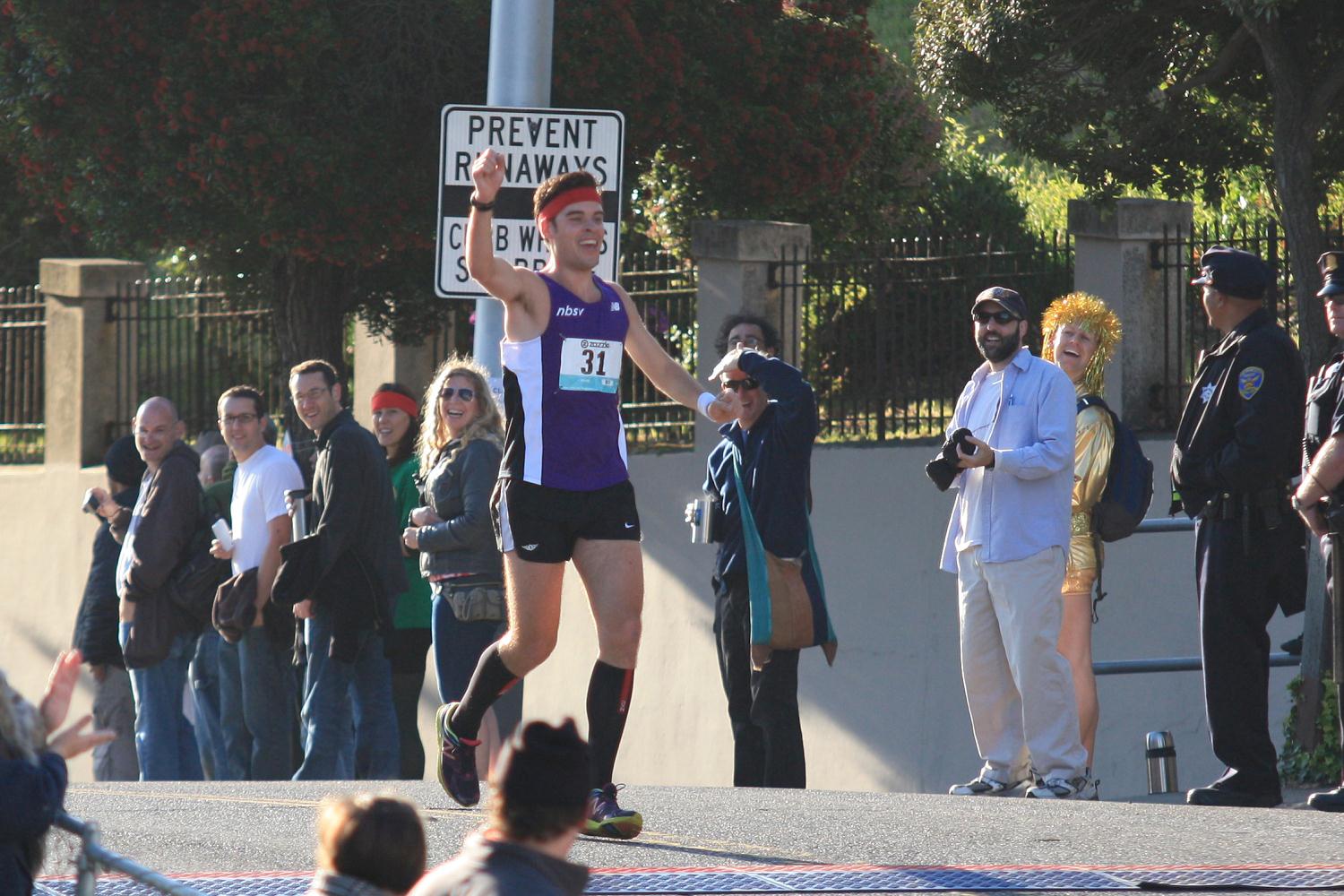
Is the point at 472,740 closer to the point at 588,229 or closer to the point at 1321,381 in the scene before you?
the point at 588,229

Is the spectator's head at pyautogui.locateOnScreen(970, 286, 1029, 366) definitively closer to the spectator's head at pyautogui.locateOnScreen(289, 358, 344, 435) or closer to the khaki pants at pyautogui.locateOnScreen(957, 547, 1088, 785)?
the khaki pants at pyautogui.locateOnScreen(957, 547, 1088, 785)

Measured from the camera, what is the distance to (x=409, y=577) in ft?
36.2

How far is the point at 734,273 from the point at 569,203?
21.9 ft

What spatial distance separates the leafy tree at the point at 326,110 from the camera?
13758 mm

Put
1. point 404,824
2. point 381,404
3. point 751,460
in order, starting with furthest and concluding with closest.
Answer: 1. point 381,404
2. point 751,460
3. point 404,824

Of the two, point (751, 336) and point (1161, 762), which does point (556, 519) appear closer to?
point (751, 336)

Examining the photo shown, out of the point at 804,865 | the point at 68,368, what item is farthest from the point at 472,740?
the point at 68,368

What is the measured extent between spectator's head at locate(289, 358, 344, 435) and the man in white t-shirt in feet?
1.64

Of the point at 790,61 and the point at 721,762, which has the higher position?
the point at 790,61

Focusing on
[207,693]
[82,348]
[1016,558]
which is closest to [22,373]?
[82,348]

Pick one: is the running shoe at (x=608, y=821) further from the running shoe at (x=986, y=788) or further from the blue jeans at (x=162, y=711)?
the blue jeans at (x=162, y=711)

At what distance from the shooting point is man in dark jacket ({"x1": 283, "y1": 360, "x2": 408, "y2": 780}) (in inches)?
399

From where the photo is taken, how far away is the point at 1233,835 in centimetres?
689

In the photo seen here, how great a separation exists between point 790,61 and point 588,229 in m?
9.04
